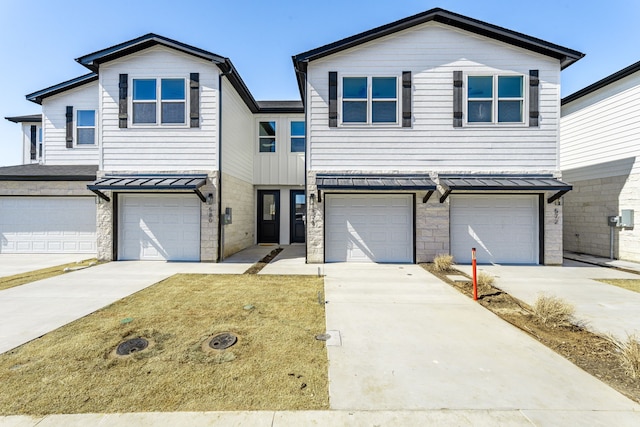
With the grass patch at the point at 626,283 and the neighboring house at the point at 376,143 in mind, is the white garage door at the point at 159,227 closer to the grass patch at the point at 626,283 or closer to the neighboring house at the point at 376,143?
the neighboring house at the point at 376,143

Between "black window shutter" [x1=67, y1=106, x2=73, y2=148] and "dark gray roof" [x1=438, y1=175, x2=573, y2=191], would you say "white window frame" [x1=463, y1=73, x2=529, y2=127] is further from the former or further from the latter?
"black window shutter" [x1=67, y1=106, x2=73, y2=148]

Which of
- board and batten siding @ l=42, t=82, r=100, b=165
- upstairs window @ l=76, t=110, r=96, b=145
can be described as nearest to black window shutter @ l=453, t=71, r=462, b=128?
board and batten siding @ l=42, t=82, r=100, b=165

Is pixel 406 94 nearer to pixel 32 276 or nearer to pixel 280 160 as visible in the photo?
pixel 280 160

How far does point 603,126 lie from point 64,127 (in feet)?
70.3

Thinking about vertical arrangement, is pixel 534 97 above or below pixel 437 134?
above

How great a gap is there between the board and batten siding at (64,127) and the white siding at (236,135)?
20.3ft

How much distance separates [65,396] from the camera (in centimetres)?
261

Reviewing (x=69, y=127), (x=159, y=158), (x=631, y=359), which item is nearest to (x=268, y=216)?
(x=159, y=158)

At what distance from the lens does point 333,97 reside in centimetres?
877

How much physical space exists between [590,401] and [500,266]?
6676 mm

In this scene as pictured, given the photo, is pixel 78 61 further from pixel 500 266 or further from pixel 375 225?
pixel 500 266

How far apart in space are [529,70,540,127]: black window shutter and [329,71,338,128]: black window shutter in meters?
6.07

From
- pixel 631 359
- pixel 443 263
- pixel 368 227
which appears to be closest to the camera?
pixel 631 359

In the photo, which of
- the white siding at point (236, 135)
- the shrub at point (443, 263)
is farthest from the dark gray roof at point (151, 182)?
the shrub at point (443, 263)
